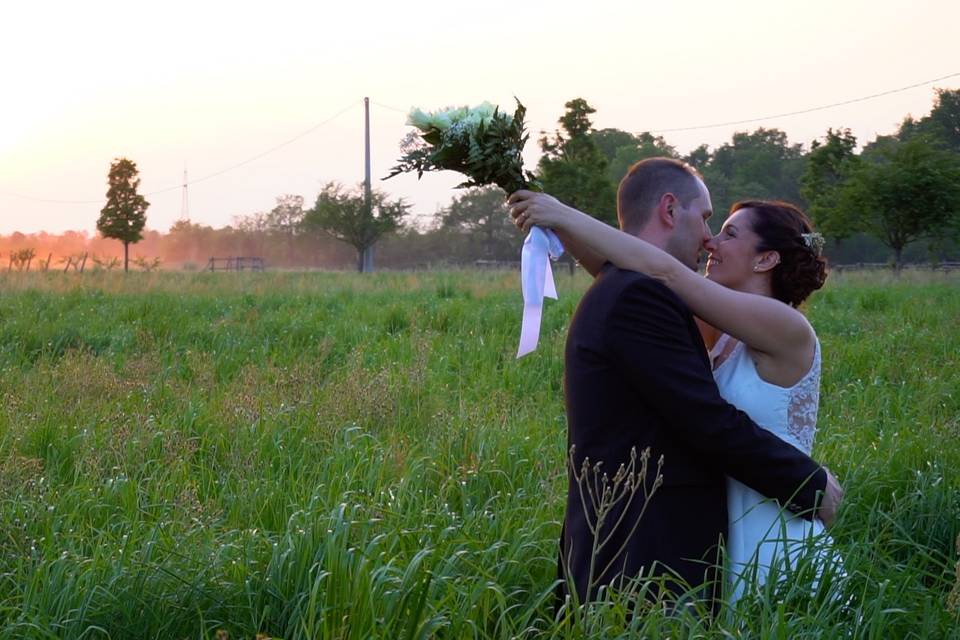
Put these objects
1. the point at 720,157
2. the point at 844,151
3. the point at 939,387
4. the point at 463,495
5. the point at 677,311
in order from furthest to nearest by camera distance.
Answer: the point at 720,157 → the point at 844,151 → the point at 939,387 → the point at 463,495 → the point at 677,311

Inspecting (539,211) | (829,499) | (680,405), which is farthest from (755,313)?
(539,211)

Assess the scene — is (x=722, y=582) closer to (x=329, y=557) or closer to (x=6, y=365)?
(x=329, y=557)

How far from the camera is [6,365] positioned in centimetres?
841

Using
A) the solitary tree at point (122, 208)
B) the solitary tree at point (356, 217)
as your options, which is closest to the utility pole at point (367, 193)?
the solitary tree at point (356, 217)

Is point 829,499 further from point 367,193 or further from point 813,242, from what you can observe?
point 367,193

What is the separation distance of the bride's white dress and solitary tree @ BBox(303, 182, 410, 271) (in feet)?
174

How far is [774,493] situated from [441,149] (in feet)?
4.92

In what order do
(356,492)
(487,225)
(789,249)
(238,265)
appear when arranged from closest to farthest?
(789,249) < (356,492) < (238,265) < (487,225)

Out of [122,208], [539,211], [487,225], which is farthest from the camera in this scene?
[487,225]

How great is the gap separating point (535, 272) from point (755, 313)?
71 centimetres

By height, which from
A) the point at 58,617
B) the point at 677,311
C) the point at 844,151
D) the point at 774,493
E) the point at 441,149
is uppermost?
the point at 844,151

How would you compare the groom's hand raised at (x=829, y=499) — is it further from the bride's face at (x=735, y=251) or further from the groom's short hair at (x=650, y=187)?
the groom's short hair at (x=650, y=187)

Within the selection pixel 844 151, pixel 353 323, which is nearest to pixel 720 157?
pixel 844 151

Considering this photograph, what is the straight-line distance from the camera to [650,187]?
305 cm
